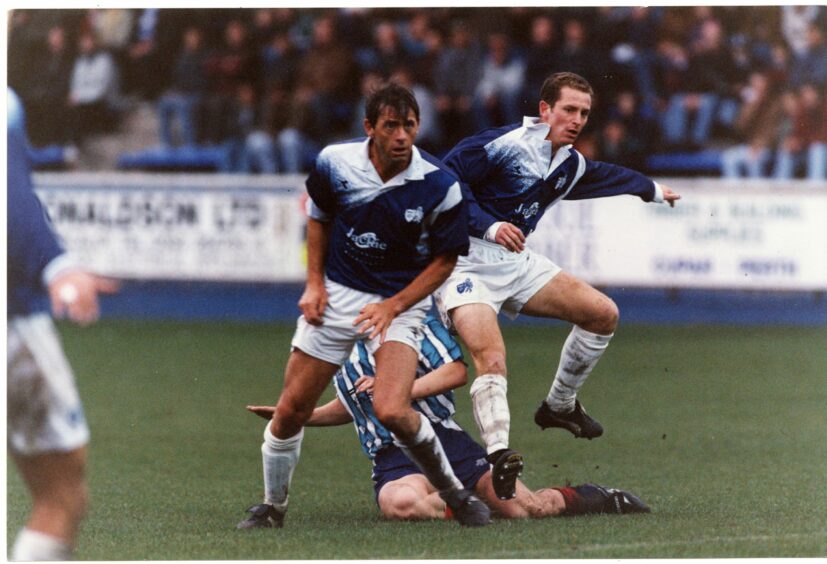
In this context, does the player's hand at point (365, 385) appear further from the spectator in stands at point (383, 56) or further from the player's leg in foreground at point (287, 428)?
the spectator in stands at point (383, 56)

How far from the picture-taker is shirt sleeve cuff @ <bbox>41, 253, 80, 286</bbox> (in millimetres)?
3740

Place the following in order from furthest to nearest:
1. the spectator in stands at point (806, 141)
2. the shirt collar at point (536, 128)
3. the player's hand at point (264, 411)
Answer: the spectator in stands at point (806, 141)
the shirt collar at point (536, 128)
the player's hand at point (264, 411)

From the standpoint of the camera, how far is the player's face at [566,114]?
671 centimetres

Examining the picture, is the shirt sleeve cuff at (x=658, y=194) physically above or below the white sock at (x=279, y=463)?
above

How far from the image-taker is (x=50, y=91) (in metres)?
16.7

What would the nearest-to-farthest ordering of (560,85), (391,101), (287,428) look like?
(391,101), (287,428), (560,85)

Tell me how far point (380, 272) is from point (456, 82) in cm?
1074

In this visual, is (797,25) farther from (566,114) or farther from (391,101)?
(391,101)

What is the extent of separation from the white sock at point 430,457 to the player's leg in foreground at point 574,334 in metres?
1.25

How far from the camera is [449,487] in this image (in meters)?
5.94

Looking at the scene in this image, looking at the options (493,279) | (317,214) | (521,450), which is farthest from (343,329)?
(521,450)

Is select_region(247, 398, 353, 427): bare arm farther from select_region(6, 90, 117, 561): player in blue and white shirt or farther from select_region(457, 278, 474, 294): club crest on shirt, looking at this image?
select_region(6, 90, 117, 561): player in blue and white shirt

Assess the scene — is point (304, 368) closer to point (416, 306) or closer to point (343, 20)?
point (416, 306)

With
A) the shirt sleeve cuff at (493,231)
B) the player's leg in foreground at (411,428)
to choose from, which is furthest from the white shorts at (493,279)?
the player's leg in foreground at (411,428)
